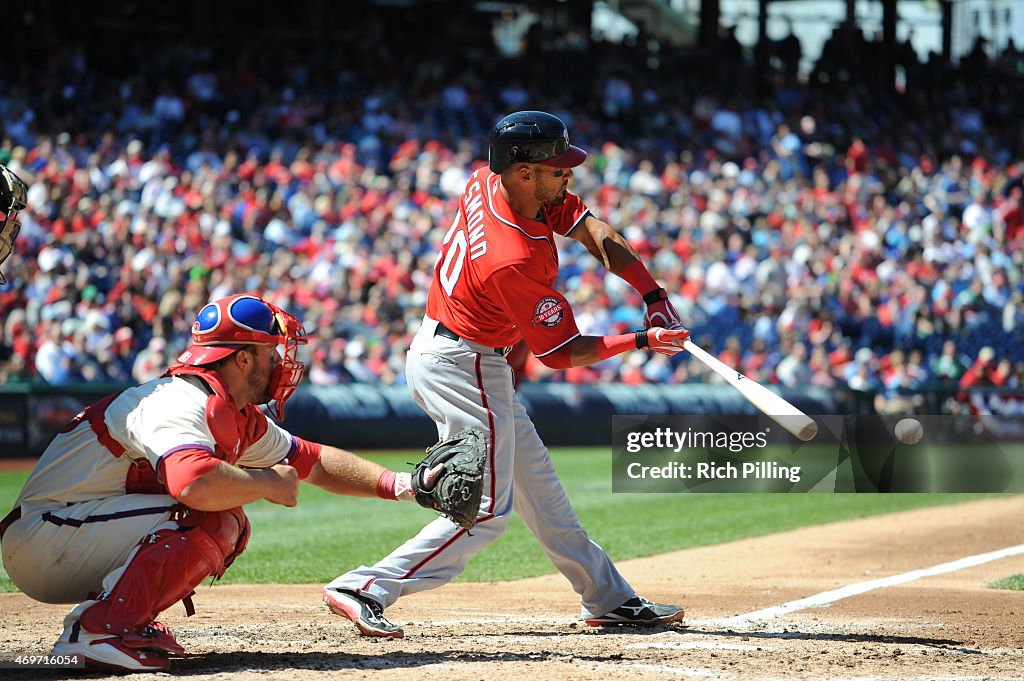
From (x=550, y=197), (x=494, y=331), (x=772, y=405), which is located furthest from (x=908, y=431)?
(x=494, y=331)

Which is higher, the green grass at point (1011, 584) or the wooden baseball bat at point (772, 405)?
the wooden baseball bat at point (772, 405)

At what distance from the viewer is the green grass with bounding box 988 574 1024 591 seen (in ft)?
21.0

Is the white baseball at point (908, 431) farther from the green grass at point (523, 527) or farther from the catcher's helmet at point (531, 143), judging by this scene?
the catcher's helmet at point (531, 143)

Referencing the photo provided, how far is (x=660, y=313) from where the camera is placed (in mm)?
4711

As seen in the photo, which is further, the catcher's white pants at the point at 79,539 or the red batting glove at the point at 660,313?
the red batting glove at the point at 660,313

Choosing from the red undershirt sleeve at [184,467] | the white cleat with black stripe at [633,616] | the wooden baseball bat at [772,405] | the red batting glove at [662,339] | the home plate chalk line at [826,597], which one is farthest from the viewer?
the home plate chalk line at [826,597]

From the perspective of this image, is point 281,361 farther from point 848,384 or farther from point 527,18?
point 527,18

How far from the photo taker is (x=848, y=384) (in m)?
16.2

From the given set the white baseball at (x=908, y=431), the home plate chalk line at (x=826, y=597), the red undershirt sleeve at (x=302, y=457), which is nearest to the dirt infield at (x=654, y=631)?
the home plate chalk line at (x=826, y=597)

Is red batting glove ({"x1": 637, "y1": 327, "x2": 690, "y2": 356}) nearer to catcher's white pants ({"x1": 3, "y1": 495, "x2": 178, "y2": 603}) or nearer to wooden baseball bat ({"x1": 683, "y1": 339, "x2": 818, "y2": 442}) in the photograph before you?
wooden baseball bat ({"x1": 683, "y1": 339, "x2": 818, "y2": 442})

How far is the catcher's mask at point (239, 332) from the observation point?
4.06 metres

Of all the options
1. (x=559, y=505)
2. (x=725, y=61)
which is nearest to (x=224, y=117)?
(x=725, y=61)

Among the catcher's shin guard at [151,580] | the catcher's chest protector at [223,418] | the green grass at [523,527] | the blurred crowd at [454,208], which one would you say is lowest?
the green grass at [523,527]

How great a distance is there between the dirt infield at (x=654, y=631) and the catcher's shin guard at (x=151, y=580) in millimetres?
178
